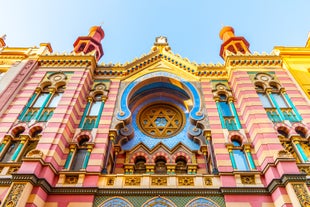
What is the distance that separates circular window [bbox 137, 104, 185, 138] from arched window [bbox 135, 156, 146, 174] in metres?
1.70

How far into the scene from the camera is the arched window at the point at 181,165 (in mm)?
12297

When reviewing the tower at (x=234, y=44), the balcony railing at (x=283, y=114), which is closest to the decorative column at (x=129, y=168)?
the balcony railing at (x=283, y=114)

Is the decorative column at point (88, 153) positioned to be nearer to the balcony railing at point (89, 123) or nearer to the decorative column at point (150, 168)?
the balcony railing at point (89, 123)

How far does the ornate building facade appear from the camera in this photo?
942 centimetres

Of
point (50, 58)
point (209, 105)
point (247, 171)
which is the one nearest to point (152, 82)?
point (209, 105)

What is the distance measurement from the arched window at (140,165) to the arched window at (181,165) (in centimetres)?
180

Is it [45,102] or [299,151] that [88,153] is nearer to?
[45,102]

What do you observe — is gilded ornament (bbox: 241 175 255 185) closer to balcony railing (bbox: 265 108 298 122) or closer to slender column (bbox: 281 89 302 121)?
balcony railing (bbox: 265 108 298 122)

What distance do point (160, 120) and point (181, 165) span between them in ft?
11.6

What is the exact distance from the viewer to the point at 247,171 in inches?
394

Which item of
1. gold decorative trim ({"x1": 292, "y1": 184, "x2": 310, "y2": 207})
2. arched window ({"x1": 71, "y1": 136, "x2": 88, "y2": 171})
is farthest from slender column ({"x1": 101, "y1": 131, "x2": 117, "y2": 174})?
gold decorative trim ({"x1": 292, "y1": 184, "x2": 310, "y2": 207})

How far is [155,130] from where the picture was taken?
46.9 feet

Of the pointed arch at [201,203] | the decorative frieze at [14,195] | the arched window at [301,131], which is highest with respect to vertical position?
the arched window at [301,131]

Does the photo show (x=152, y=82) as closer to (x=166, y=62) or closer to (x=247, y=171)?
(x=166, y=62)
